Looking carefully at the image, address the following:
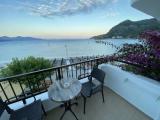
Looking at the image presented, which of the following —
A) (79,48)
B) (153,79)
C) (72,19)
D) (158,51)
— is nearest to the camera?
(158,51)

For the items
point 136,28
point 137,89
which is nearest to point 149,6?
point 137,89

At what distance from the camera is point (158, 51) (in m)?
1.94

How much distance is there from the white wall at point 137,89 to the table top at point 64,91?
115 cm

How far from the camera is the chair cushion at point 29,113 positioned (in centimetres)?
164

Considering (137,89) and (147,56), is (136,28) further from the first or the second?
(137,89)

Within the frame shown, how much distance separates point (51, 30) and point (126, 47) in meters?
15.7

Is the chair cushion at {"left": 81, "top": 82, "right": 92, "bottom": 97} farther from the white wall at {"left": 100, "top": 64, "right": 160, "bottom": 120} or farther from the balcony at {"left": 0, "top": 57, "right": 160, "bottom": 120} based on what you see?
the white wall at {"left": 100, "top": 64, "right": 160, "bottom": 120}

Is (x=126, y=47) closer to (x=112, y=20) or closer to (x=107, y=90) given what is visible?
(x=107, y=90)

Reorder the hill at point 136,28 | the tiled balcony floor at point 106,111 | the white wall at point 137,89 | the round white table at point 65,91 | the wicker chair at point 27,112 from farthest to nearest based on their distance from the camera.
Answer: the hill at point 136,28
the tiled balcony floor at point 106,111
the white wall at point 137,89
the round white table at point 65,91
the wicker chair at point 27,112

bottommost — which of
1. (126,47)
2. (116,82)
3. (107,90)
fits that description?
(107,90)

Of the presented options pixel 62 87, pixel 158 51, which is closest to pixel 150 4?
pixel 158 51

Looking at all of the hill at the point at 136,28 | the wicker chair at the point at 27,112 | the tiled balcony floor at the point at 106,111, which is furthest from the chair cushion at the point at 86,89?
the hill at the point at 136,28

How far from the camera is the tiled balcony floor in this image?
7.09 feet

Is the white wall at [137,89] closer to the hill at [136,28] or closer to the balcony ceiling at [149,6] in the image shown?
the hill at [136,28]
